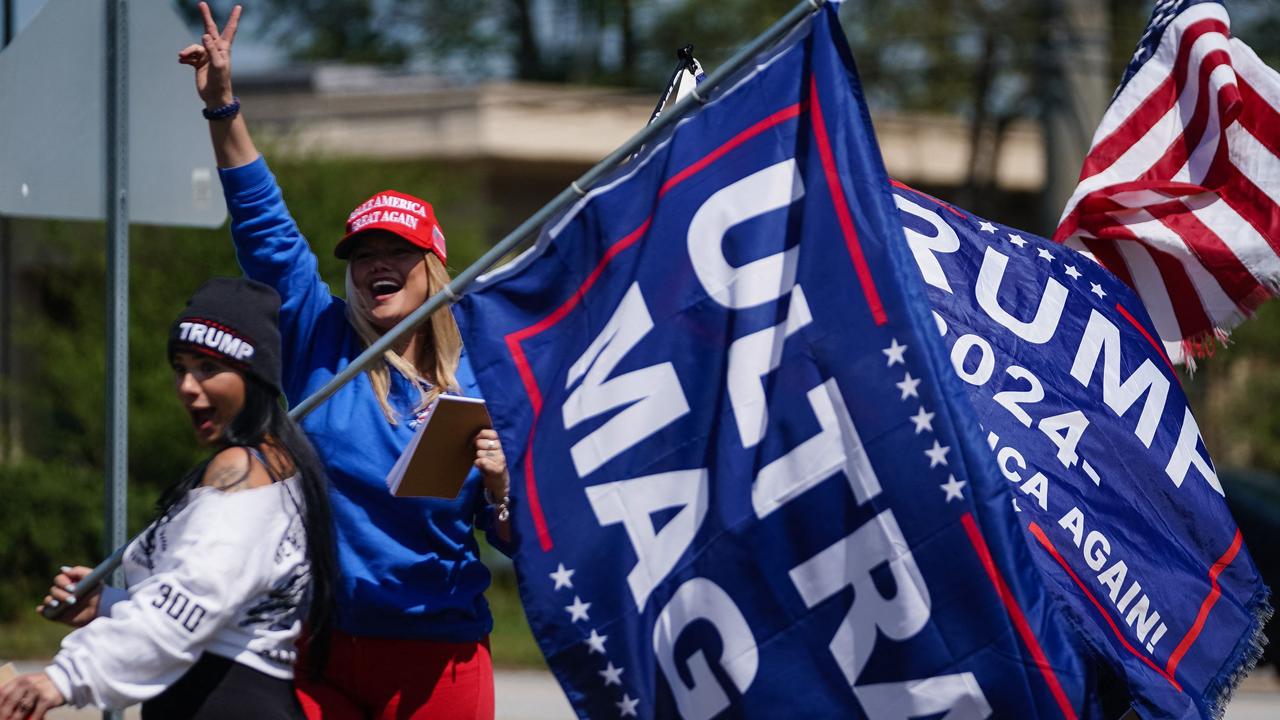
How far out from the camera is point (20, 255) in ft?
59.0

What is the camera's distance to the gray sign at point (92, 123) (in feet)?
14.1

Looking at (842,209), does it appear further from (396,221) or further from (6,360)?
(6,360)

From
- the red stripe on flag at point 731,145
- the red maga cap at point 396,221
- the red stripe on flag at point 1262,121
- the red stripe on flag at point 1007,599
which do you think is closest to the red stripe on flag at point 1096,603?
the red stripe on flag at point 1007,599

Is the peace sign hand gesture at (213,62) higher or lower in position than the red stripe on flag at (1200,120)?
higher

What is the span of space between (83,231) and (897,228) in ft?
38.3

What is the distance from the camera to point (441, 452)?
3.65 m

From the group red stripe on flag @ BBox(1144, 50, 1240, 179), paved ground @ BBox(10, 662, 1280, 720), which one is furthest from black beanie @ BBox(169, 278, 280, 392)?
paved ground @ BBox(10, 662, 1280, 720)

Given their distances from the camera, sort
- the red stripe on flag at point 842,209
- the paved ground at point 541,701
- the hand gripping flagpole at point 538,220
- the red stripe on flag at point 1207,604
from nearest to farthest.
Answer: the red stripe on flag at point 842,209 < the hand gripping flagpole at point 538,220 < the red stripe on flag at point 1207,604 < the paved ground at point 541,701

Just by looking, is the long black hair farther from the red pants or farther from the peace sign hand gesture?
the peace sign hand gesture

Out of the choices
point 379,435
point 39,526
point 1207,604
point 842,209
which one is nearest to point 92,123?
point 379,435

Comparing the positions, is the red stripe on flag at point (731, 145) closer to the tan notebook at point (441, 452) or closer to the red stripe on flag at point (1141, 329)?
the tan notebook at point (441, 452)

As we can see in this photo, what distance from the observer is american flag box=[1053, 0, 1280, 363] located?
5172 millimetres

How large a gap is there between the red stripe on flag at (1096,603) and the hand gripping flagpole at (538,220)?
1312 mm

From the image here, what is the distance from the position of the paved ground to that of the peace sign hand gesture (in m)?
5.20
